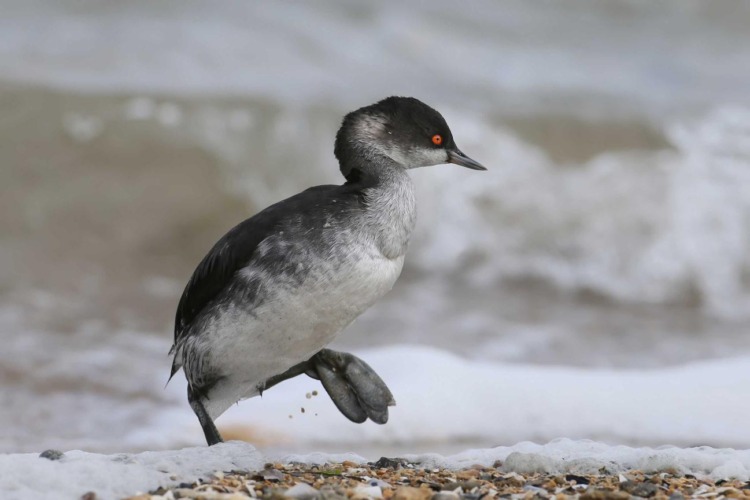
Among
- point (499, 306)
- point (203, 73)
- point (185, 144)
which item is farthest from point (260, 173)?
point (499, 306)

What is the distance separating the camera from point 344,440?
7.46m

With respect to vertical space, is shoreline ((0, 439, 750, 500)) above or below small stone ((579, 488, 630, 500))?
above

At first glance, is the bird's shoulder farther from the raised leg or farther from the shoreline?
the shoreline

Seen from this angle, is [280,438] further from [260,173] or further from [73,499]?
[260,173]

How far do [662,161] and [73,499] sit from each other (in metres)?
11.6

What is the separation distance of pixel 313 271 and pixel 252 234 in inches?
16.1

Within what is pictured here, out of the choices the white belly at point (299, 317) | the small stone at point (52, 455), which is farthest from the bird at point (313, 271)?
the small stone at point (52, 455)

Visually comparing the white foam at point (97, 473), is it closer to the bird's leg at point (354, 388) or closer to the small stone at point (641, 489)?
the bird's leg at point (354, 388)

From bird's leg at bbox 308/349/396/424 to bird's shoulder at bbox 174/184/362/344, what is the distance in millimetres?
733

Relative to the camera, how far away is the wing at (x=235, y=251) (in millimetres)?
5062

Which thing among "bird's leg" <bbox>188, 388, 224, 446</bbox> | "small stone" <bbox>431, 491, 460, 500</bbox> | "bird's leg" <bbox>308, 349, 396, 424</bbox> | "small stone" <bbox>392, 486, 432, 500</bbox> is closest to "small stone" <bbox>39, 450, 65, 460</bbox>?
"bird's leg" <bbox>188, 388, 224, 446</bbox>

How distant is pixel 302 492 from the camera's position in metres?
3.87

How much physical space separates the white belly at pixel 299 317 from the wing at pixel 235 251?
0.71ft

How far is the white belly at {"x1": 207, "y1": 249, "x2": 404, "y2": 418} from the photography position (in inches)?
192
